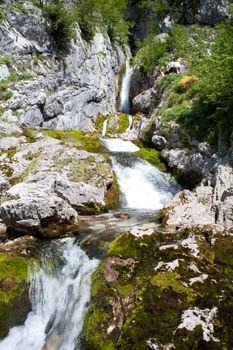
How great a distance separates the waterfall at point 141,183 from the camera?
1502cm

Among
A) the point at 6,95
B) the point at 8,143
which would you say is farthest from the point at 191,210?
the point at 6,95

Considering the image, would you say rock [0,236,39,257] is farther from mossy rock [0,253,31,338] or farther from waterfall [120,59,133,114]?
waterfall [120,59,133,114]

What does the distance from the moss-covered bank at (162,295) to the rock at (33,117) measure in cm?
1605

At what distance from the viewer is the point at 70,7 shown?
106 feet

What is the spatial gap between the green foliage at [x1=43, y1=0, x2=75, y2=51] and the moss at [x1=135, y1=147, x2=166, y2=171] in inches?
631

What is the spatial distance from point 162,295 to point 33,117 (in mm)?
19027

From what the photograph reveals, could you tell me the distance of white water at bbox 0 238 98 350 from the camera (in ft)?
22.6

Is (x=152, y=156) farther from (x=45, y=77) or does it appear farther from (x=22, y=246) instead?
(x=45, y=77)

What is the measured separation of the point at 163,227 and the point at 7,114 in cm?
1511

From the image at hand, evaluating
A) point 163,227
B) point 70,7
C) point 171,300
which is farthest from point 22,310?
point 70,7

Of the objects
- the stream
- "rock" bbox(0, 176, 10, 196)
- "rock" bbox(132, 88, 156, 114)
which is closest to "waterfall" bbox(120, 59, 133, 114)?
"rock" bbox(132, 88, 156, 114)

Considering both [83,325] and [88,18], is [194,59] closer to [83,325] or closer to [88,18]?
[83,325]

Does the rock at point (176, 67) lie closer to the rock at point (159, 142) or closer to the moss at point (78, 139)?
the rock at point (159, 142)

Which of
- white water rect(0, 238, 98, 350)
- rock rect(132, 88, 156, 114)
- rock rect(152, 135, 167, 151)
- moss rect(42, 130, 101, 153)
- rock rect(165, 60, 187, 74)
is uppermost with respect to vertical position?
rock rect(165, 60, 187, 74)
